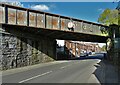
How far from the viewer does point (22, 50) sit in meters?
32.1

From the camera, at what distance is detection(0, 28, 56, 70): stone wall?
2828 cm

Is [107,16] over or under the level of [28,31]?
over

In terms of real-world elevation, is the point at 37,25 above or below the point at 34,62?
above

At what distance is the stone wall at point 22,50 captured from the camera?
92.8 ft

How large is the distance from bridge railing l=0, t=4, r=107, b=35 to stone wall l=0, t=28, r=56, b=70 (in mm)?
1767

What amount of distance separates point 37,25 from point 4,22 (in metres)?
5.99

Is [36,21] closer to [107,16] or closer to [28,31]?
[28,31]

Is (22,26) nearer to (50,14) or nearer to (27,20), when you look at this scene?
(27,20)

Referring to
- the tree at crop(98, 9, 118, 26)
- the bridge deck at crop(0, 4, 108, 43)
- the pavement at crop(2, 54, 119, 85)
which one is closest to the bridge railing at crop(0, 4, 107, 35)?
the bridge deck at crop(0, 4, 108, 43)

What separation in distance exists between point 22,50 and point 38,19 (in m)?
4.77

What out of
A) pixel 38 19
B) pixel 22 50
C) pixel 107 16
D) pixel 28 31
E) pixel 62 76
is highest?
pixel 107 16

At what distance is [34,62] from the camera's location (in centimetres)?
3597

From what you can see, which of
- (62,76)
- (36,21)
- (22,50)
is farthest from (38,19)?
(62,76)

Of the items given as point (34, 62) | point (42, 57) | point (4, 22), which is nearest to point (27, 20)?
point (4, 22)
